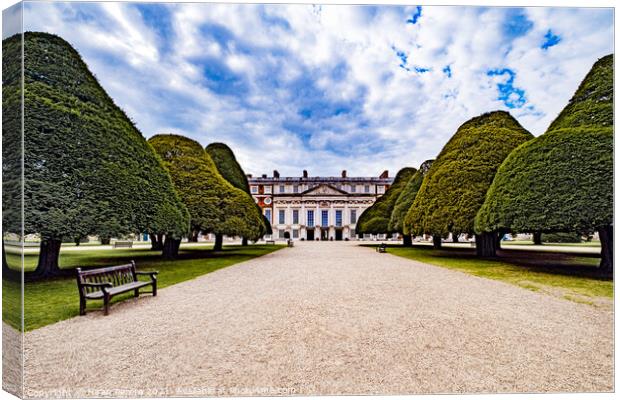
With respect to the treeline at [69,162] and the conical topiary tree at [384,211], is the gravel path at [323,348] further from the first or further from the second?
Answer: the conical topiary tree at [384,211]

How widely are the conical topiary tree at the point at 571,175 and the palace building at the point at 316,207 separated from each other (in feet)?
133

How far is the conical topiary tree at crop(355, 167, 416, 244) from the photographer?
82.9 ft

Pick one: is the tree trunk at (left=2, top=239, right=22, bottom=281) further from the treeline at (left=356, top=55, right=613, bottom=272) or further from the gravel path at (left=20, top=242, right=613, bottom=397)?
the treeline at (left=356, top=55, right=613, bottom=272)

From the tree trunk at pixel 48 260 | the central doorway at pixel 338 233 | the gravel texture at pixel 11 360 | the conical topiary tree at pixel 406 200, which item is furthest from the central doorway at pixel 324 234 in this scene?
the gravel texture at pixel 11 360

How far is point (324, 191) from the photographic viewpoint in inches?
1981

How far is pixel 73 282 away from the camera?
713 centimetres

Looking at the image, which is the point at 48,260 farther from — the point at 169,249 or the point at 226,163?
the point at 226,163

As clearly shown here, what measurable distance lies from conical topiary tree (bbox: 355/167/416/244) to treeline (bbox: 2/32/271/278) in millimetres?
17558

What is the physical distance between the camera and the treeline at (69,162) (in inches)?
126

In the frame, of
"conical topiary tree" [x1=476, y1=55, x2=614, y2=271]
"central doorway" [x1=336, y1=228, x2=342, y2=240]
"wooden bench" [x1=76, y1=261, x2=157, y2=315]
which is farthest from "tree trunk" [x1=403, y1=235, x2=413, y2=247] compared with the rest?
"central doorway" [x1=336, y1=228, x2=342, y2=240]

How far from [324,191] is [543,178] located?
139 ft

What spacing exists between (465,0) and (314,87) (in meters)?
2.29

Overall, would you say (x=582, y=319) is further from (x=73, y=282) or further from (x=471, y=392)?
(x=73, y=282)

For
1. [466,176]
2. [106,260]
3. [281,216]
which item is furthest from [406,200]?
[281,216]
